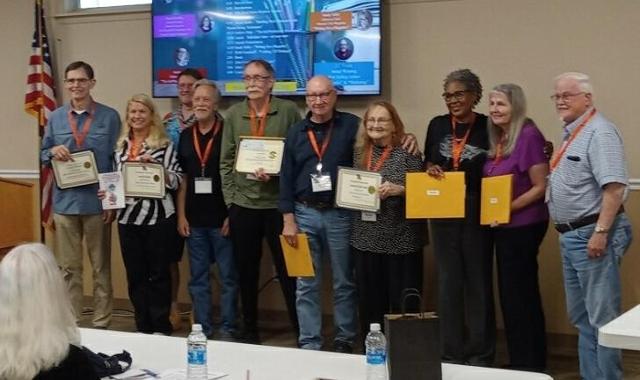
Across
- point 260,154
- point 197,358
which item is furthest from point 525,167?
point 197,358

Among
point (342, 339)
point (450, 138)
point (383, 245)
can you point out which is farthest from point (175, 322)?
point (450, 138)

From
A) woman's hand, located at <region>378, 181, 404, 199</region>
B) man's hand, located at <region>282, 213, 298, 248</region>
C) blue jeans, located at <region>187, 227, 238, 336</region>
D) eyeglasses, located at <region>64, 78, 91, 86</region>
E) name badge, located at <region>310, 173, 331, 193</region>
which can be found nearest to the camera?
woman's hand, located at <region>378, 181, 404, 199</region>

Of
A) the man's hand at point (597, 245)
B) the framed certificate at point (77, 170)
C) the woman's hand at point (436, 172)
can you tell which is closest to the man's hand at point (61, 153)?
the framed certificate at point (77, 170)

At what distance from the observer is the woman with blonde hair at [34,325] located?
2.22 metres

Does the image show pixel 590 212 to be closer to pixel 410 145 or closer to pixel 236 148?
pixel 410 145

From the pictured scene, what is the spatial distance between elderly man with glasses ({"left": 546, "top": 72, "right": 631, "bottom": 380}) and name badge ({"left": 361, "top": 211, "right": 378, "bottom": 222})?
1.00 m

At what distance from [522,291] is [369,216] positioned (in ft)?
2.96

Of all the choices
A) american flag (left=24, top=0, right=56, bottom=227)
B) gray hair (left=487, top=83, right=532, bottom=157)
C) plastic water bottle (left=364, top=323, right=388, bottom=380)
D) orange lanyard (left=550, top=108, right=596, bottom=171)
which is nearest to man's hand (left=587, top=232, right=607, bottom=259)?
orange lanyard (left=550, top=108, right=596, bottom=171)

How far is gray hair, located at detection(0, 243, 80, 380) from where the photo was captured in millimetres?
2219

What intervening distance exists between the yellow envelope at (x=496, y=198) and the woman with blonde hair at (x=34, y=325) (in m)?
2.79

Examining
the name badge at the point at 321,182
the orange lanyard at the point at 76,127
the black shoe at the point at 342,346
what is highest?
the orange lanyard at the point at 76,127

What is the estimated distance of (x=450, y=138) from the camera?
190 inches

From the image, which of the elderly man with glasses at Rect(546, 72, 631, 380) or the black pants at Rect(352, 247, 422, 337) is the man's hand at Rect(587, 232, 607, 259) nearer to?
the elderly man with glasses at Rect(546, 72, 631, 380)

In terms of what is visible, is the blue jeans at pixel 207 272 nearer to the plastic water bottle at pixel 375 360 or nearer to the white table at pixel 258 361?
the white table at pixel 258 361
